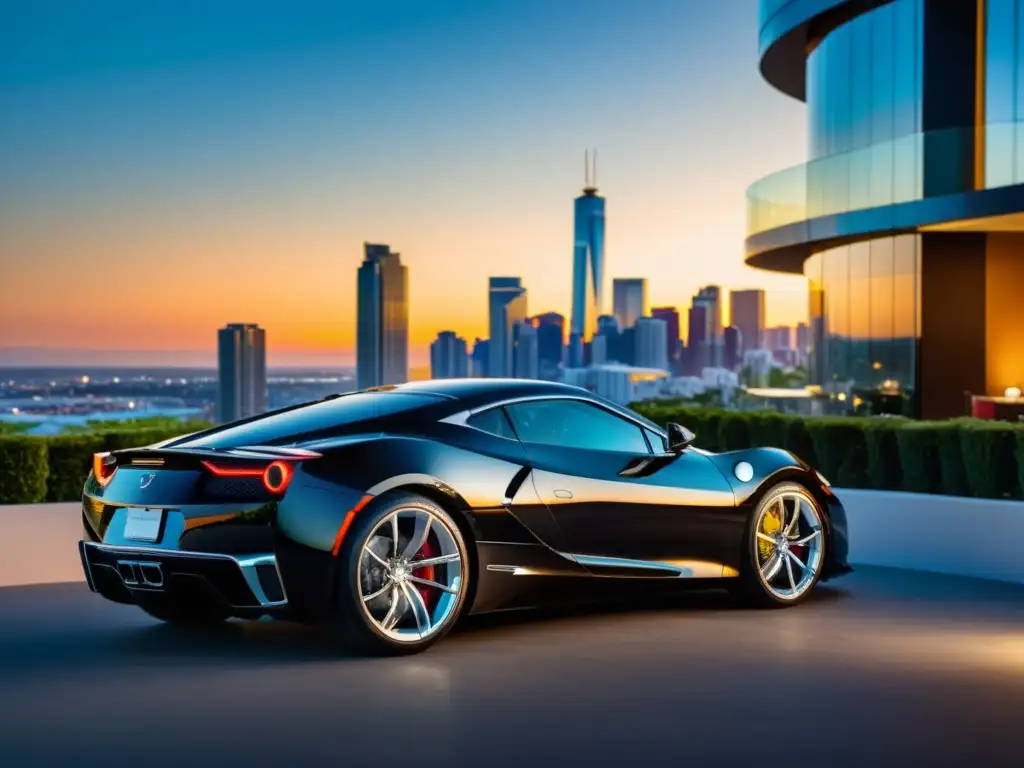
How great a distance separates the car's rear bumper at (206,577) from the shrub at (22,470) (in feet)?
16.4

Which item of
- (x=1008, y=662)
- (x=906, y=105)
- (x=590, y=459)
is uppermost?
(x=906, y=105)

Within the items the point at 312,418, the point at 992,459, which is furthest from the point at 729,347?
the point at 312,418

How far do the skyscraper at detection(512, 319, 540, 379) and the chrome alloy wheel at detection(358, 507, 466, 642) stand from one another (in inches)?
2149

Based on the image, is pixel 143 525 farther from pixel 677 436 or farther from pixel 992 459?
pixel 992 459

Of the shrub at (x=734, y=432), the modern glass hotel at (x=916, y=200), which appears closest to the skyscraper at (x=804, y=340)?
the modern glass hotel at (x=916, y=200)

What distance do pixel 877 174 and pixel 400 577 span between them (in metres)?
19.6

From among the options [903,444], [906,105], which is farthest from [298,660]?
[906,105]

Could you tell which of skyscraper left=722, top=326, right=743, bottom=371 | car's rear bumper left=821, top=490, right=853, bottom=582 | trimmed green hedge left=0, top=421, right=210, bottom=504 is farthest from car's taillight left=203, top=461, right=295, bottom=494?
skyscraper left=722, top=326, right=743, bottom=371

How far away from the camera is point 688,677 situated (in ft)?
24.7

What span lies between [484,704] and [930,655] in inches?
107

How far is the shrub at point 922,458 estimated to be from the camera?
13820 mm

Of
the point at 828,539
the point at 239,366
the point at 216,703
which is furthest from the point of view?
the point at 239,366

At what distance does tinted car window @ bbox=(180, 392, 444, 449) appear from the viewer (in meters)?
8.33

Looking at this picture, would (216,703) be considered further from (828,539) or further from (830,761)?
(828,539)
